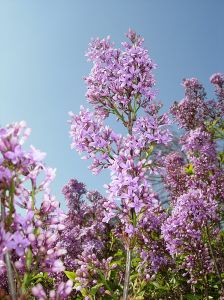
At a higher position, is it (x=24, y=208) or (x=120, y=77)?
(x=120, y=77)

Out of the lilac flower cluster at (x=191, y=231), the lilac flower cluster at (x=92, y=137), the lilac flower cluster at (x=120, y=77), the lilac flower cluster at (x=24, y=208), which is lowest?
the lilac flower cluster at (x=24, y=208)

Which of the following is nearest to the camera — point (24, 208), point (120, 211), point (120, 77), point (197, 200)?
point (24, 208)

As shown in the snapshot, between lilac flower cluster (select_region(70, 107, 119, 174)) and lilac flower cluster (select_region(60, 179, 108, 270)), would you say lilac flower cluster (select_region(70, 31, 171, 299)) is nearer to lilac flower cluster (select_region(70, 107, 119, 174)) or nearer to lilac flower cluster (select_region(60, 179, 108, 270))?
lilac flower cluster (select_region(70, 107, 119, 174))

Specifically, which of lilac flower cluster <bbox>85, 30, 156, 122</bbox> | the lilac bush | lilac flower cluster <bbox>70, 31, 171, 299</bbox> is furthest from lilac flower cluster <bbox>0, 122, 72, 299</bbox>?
lilac flower cluster <bbox>85, 30, 156, 122</bbox>

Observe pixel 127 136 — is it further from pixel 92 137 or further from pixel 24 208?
pixel 24 208

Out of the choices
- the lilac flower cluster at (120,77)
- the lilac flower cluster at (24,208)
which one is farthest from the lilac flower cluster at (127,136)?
the lilac flower cluster at (24,208)

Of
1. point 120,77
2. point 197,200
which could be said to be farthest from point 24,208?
point 197,200

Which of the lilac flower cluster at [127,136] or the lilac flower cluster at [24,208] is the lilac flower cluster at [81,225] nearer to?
the lilac flower cluster at [127,136]

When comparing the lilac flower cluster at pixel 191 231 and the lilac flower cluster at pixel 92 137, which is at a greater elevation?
the lilac flower cluster at pixel 92 137

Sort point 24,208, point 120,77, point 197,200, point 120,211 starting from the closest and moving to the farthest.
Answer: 1. point 24,208
2. point 120,211
3. point 120,77
4. point 197,200

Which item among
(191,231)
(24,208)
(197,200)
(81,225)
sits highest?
(81,225)

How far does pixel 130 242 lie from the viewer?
4586mm

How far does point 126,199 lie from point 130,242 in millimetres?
666

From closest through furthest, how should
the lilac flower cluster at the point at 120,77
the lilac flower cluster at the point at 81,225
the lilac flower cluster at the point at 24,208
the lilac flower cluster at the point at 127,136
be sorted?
the lilac flower cluster at the point at 24,208 → the lilac flower cluster at the point at 127,136 → the lilac flower cluster at the point at 120,77 → the lilac flower cluster at the point at 81,225
